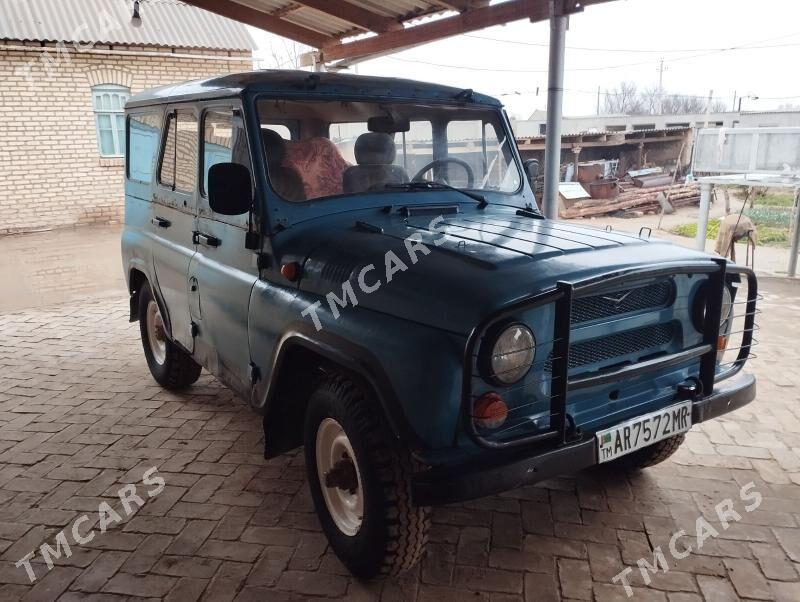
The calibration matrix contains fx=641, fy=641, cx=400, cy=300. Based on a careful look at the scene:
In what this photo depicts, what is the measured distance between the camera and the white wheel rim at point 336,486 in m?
2.70

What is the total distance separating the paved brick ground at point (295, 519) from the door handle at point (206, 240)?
127cm

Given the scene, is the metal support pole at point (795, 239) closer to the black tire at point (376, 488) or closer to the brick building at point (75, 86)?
the black tire at point (376, 488)

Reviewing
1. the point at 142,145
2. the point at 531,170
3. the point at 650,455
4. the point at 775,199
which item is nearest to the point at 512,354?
the point at 650,455

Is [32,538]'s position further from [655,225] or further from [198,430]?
[655,225]

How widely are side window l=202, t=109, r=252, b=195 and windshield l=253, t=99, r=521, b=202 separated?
13 cm

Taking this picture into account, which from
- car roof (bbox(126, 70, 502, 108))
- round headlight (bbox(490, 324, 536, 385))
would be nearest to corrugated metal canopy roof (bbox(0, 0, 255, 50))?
car roof (bbox(126, 70, 502, 108))

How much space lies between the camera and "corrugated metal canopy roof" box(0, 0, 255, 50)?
12.7m

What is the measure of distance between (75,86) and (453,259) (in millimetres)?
13393

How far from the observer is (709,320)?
2.64 metres

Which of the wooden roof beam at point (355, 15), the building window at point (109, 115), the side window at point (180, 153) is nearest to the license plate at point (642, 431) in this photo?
the side window at point (180, 153)

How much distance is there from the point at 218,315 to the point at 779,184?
726cm

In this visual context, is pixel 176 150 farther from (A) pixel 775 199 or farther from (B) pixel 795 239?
(A) pixel 775 199

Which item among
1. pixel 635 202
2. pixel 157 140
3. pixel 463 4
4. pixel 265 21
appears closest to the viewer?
pixel 157 140

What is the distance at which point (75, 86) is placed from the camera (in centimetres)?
1315
